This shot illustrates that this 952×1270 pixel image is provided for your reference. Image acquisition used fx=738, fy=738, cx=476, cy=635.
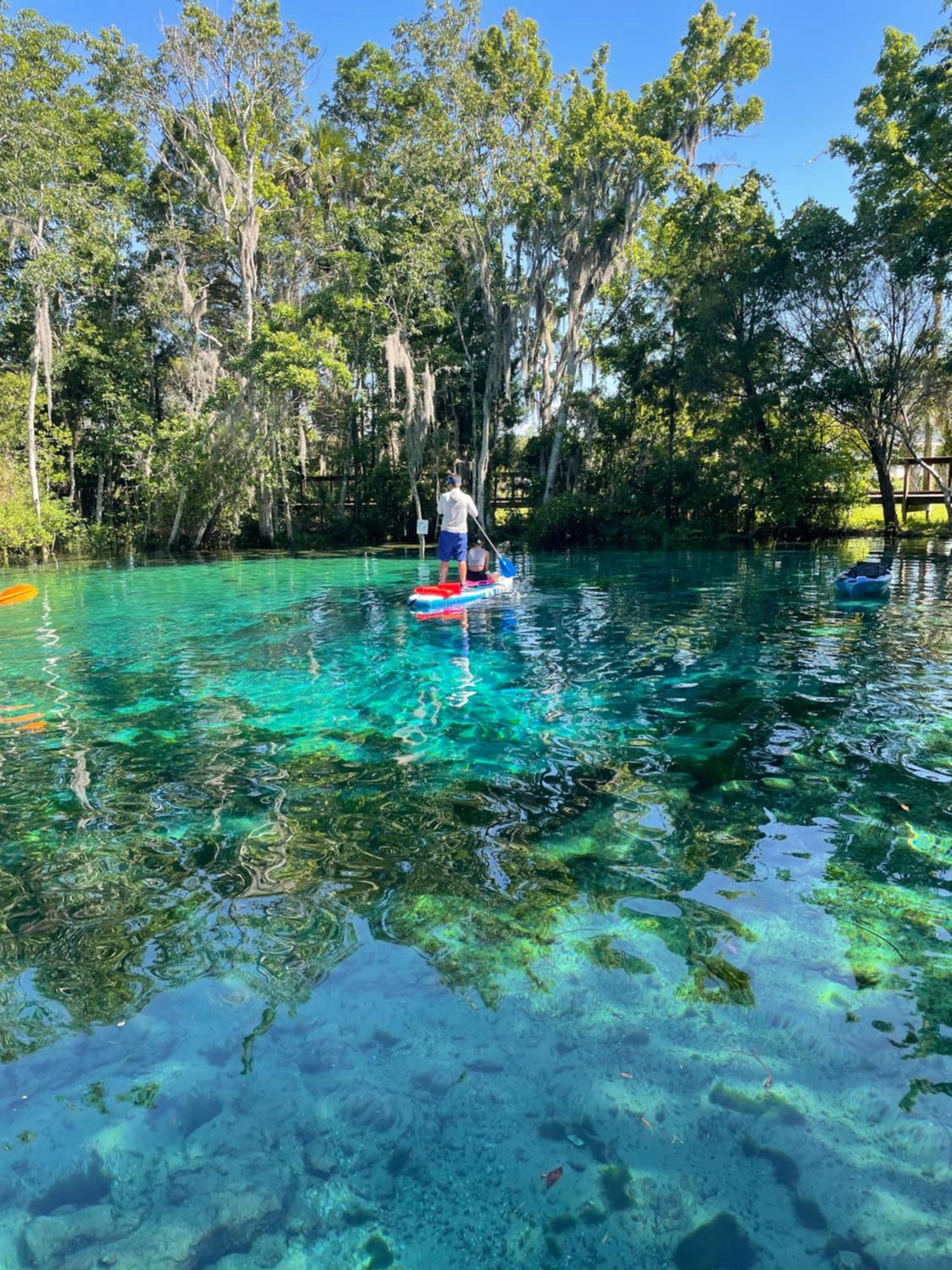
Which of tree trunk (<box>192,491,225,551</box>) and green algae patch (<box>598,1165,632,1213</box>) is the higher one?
tree trunk (<box>192,491,225,551</box>)

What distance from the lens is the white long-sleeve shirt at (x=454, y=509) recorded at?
12477mm

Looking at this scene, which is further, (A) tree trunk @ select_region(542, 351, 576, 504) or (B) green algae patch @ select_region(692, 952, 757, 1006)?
(A) tree trunk @ select_region(542, 351, 576, 504)

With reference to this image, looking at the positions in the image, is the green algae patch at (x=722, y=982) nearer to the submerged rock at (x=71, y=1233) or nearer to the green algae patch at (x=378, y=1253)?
the green algae patch at (x=378, y=1253)

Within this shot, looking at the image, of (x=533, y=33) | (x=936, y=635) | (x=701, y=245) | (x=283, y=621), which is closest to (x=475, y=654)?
(x=283, y=621)

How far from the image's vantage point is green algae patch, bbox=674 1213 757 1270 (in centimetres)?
205

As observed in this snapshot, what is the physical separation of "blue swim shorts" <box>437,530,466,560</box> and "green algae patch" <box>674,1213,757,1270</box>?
11.9 metres

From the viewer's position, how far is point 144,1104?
8.62 feet

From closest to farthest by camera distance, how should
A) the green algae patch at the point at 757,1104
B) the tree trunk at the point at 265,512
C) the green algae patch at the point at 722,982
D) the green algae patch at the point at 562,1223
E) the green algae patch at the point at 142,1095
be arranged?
the green algae patch at the point at 562,1223 → the green algae patch at the point at 757,1104 → the green algae patch at the point at 142,1095 → the green algae patch at the point at 722,982 → the tree trunk at the point at 265,512

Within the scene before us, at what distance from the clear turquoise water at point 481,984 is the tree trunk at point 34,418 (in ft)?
79.0

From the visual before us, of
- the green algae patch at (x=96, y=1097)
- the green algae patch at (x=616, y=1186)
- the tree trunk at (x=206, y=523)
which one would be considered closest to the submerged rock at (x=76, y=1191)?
the green algae patch at (x=96, y=1097)

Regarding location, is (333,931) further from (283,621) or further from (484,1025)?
(283,621)

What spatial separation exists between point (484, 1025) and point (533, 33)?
35.1 m

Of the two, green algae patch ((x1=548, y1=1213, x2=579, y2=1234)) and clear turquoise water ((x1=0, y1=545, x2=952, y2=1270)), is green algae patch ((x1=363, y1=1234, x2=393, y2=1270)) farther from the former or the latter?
green algae patch ((x1=548, y1=1213, x2=579, y2=1234))

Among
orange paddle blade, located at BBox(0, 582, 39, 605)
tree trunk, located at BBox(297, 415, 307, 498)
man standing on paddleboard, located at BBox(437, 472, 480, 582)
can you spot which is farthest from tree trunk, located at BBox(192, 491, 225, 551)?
man standing on paddleboard, located at BBox(437, 472, 480, 582)
